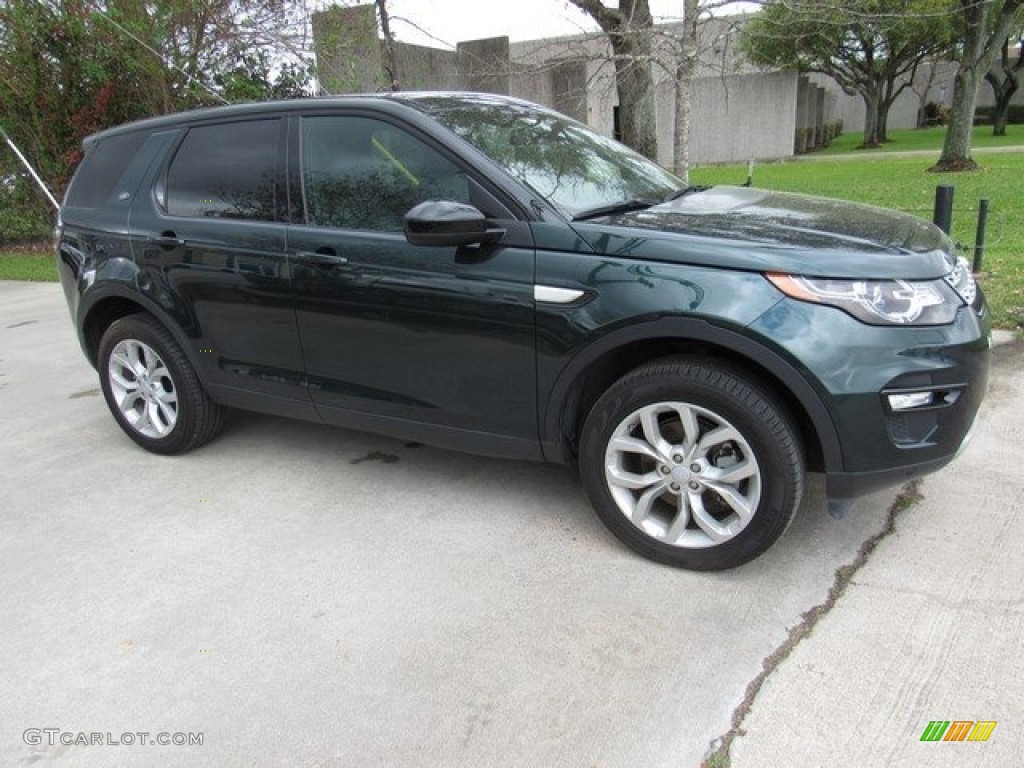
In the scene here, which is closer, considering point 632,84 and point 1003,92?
point 632,84

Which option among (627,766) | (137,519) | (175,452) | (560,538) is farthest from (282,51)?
(627,766)

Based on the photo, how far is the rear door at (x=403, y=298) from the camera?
3.08 metres

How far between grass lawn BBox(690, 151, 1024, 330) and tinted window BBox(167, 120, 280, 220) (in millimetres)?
4975

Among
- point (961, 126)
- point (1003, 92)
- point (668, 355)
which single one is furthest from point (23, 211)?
point (1003, 92)

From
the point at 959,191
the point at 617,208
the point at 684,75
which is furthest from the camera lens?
the point at 959,191

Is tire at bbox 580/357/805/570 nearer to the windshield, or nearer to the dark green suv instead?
the dark green suv

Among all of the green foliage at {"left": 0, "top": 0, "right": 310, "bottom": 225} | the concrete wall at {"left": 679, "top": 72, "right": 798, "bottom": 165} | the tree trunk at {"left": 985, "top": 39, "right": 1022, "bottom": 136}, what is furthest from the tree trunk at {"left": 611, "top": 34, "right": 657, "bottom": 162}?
the tree trunk at {"left": 985, "top": 39, "right": 1022, "bottom": 136}

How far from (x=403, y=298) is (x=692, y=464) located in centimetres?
135

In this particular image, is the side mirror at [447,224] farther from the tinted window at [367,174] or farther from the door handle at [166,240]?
the door handle at [166,240]

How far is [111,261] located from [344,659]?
2.76 metres

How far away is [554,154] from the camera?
3.51 meters

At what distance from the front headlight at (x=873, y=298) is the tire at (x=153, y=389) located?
3037mm

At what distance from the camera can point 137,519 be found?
3.67 m

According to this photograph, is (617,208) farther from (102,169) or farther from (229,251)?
(102,169)
